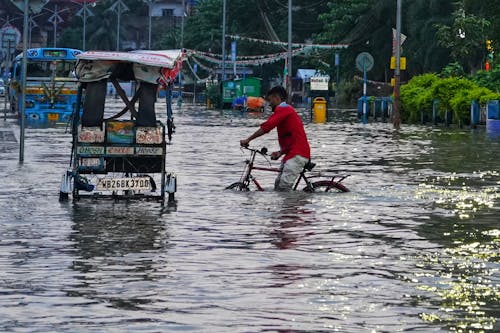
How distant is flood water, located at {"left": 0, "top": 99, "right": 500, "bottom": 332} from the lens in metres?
10.0

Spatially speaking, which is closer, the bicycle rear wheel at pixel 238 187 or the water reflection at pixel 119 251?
the water reflection at pixel 119 251

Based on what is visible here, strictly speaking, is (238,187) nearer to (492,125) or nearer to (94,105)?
(94,105)

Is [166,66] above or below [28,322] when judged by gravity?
above

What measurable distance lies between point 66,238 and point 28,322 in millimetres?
5180

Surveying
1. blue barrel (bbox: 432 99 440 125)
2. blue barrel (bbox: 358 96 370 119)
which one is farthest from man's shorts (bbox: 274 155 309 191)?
blue barrel (bbox: 358 96 370 119)

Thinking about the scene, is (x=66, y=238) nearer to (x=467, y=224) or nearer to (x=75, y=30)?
(x=467, y=224)

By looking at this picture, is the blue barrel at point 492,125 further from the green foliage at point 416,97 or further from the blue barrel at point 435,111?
the green foliage at point 416,97

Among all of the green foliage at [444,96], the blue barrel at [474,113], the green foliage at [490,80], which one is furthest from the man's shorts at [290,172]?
the green foliage at [490,80]

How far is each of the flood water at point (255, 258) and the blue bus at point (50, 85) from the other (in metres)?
28.3

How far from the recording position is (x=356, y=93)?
4075 inches

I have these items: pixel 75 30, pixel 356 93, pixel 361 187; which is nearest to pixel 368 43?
pixel 356 93

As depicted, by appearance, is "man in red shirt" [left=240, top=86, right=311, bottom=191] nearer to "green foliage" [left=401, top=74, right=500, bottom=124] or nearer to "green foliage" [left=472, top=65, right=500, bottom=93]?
"green foliage" [left=401, top=74, right=500, bottom=124]

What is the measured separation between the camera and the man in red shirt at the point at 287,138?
69.1 feet

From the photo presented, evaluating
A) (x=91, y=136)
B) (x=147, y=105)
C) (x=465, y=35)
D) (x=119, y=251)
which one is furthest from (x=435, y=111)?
(x=119, y=251)
